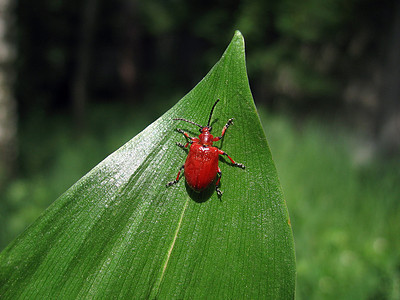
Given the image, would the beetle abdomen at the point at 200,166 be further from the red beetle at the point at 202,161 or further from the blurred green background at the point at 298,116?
the blurred green background at the point at 298,116

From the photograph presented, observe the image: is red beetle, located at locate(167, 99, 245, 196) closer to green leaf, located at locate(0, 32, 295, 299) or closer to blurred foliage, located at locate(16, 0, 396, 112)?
green leaf, located at locate(0, 32, 295, 299)

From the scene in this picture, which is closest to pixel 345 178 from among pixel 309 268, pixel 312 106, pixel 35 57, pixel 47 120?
pixel 309 268

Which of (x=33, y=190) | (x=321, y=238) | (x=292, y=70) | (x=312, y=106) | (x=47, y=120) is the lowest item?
(x=47, y=120)

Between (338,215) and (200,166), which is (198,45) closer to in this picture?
(338,215)

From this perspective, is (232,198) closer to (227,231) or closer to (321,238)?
(227,231)

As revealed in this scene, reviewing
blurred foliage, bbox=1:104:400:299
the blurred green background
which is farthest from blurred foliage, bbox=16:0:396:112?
blurred foliage, bbox=1:104:400:299
